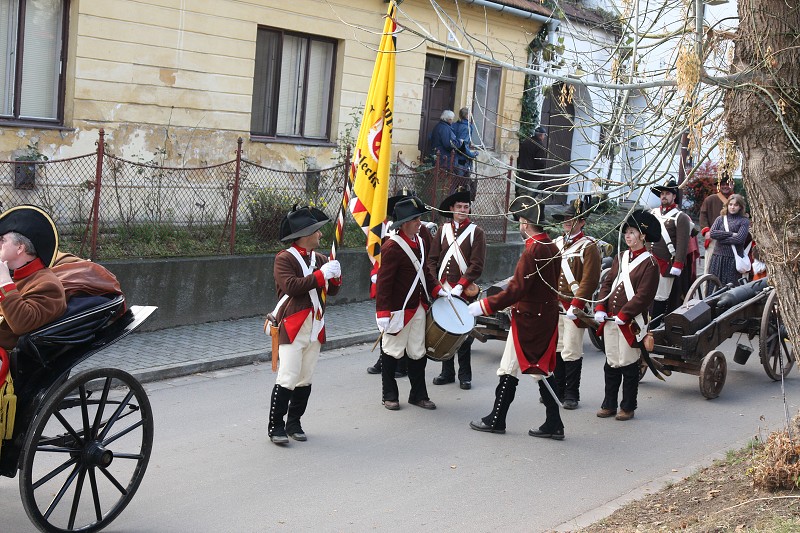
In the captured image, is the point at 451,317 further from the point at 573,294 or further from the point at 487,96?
the point at 487,96

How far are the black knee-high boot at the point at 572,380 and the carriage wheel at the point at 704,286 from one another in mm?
2768

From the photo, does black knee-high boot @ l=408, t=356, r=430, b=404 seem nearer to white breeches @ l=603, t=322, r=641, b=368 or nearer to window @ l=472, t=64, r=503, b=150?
white breeches @ l=603, t=322, r=641, b=368

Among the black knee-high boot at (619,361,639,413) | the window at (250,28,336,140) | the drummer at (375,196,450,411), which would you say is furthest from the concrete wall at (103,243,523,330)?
the black knee-high boot at (619,361,639,413)

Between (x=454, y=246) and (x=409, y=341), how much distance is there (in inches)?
62.0

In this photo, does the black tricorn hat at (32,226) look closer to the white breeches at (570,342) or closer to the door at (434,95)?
the white breeches at (570,342)

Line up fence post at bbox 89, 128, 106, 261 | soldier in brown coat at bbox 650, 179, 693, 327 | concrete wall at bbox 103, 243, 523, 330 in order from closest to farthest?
fence post at bbox 89, 128, 106, 261, concrete wall at bbox 103, 243, 523, 330, soldier in brown coat at bbox 650, 179, 693, 327

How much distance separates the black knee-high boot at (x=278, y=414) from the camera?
314 inches

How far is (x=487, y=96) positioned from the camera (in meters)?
Result: 20.3

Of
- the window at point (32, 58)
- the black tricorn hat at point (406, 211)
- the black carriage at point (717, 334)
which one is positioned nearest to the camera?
the black tricorn hat at point (406, 211)

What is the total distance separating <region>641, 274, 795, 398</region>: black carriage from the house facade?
2868mm

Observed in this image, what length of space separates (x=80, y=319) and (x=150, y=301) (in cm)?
592

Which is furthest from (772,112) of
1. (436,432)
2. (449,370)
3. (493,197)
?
(493,197)

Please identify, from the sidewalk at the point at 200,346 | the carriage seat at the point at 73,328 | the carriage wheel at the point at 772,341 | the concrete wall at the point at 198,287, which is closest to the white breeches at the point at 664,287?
the carriage wheel at the point at 772,341

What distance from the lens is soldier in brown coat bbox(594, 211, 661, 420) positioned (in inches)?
367
